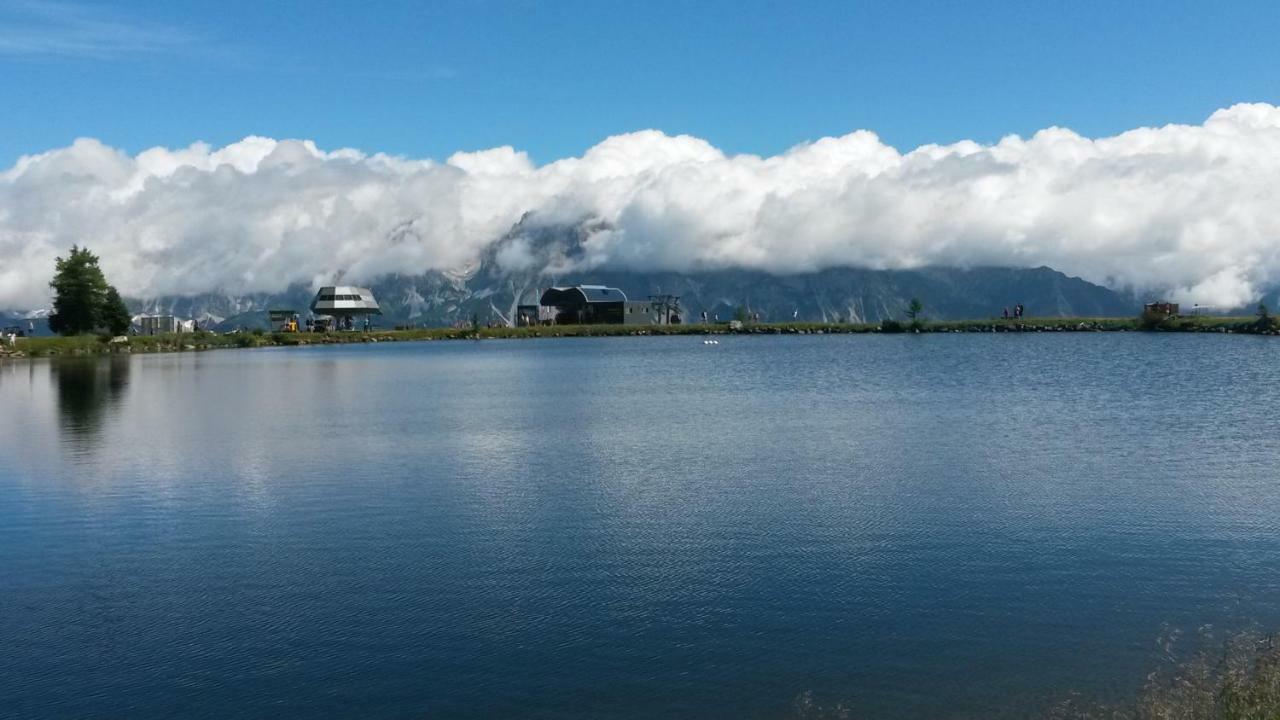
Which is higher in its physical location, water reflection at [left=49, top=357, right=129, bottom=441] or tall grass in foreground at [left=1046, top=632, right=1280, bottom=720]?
water reflection at [left=49, top=357, right=129, bottom=441]

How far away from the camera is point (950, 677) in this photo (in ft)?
53.8

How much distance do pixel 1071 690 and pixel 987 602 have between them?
164 inches

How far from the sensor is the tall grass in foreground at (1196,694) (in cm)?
1438

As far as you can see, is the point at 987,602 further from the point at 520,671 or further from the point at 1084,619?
the point at 520,671

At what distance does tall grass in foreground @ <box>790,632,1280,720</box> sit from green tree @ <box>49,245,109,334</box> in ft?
530

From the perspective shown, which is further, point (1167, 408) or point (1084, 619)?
point (1167, 408)

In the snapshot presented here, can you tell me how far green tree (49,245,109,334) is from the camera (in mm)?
151750

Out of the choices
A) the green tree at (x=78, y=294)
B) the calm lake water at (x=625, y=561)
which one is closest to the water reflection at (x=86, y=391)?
the calm lake water at (x=625, y=561)

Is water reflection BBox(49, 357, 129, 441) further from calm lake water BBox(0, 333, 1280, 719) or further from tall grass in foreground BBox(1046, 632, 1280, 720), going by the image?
tall grass in foreground BBox(1046, 632, 1280, 720)

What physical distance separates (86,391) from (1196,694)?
77825 mm

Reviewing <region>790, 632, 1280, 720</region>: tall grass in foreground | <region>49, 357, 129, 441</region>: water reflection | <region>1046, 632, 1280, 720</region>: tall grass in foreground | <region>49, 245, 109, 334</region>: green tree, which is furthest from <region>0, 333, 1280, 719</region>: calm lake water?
<region>49, 245, 109, 334</region>: green tree

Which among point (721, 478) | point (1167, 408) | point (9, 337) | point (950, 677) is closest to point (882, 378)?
point (1167, 408)

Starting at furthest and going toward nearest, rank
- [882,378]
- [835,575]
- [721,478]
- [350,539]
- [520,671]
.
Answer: [882,378]
[721,478]
[350,539]
[835,575]
[520,671]

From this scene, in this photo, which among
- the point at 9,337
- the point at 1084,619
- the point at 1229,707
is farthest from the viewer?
the point at 9,337
